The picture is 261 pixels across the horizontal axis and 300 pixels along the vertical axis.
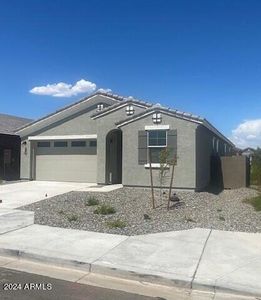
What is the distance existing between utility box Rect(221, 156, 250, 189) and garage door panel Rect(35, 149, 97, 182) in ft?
21.1

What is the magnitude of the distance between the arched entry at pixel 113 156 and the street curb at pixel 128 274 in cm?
1157

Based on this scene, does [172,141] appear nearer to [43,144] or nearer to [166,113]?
[166,113]

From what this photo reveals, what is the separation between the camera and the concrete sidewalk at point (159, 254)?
6.32 m

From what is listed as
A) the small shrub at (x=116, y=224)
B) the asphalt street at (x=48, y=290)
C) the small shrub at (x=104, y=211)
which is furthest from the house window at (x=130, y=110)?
the asphalt street at (x=48, y=290)

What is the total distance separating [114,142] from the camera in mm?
19656

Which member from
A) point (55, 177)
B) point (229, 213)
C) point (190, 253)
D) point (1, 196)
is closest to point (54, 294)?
point (190, 253)

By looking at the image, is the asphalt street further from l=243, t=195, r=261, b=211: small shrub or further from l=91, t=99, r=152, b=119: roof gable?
l=91, t=99, r=152, b=119: roof gable

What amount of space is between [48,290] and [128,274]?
135cm

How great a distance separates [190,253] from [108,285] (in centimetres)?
216

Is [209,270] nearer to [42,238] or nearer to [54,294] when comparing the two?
[54,294]

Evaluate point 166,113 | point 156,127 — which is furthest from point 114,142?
point 166,113

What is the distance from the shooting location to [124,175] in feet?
57.6

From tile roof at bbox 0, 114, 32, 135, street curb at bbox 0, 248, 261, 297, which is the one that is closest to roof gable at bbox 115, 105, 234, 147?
tile roof at bbox 0, 114, 32, 135

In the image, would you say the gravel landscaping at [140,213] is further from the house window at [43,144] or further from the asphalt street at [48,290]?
the house window at [43,144]
